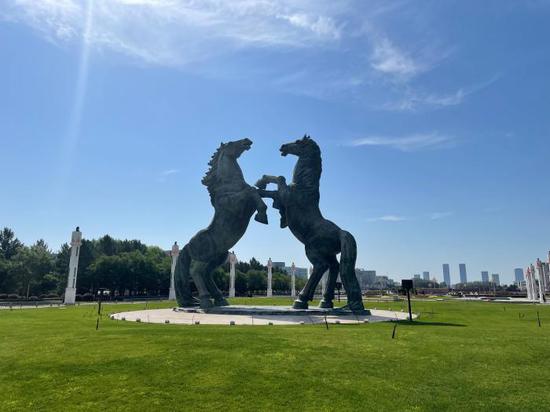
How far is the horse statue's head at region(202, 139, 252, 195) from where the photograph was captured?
1156 inches

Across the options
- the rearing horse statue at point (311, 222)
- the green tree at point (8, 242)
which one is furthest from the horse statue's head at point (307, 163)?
the green tree at point (8, 242)

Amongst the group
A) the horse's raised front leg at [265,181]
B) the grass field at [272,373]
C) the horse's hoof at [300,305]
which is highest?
the horse's raised front leg at [265,181]

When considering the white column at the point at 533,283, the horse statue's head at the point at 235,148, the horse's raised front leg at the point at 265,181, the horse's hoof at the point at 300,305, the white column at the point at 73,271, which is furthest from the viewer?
the white column at the point at 533,283

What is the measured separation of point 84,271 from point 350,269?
198ft

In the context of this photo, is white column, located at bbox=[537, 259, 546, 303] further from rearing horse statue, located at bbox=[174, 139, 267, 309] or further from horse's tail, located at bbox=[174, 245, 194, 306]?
horse's tail, located at bbox=[174, 245, 194, 306]

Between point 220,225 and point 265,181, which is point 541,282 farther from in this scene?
point 220,225

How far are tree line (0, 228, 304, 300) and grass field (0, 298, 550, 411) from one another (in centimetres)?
5535

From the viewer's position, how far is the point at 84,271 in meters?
72.4

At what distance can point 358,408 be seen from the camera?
27.3 feet

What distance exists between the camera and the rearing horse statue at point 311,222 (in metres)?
26.6

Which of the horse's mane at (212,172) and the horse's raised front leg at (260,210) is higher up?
the horse's mane at (212,172)

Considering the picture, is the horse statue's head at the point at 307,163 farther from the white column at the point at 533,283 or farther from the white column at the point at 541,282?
the white column at the point at 533,283

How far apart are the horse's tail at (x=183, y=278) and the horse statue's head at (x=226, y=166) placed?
4.96 metres

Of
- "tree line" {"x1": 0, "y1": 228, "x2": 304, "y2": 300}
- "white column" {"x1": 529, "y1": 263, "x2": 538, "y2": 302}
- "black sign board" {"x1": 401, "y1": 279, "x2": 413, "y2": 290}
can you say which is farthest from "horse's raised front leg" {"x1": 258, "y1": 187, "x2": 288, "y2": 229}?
"white column" {"x1": 529, "y1": 263, "x2": 538, "y2": 302}
